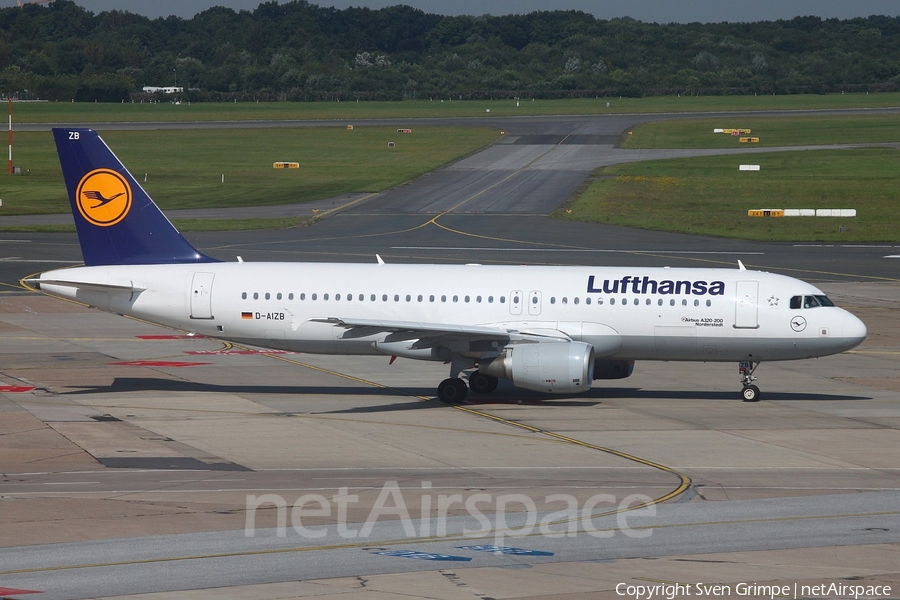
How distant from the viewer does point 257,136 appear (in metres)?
150

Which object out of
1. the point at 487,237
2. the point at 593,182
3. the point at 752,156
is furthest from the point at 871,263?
the point at 752,156

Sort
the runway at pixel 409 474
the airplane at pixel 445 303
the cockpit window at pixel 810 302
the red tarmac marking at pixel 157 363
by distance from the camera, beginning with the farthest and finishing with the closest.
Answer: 1. the red tarmac marking at pixel 157 363
2. the cockpit window at pixel 810 302
3. the airplane at pixel 445 303
4. the runway at pixel 409 474

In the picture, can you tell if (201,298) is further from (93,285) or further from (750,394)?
(750,394)

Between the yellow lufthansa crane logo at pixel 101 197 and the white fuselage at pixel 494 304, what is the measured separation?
188cm

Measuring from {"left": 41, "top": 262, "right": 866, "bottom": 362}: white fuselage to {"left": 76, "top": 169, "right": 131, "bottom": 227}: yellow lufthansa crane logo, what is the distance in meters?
1.88

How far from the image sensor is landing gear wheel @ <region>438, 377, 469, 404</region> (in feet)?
118

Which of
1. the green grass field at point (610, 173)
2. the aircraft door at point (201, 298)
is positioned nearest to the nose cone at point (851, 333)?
the aircraft door at point (201, 298)

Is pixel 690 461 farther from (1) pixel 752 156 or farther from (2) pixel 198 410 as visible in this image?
(1) pixel 752 156

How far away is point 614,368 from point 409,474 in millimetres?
13319

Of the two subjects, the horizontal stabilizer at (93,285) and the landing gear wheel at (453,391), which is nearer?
the landing gear wheel at (453,391)
